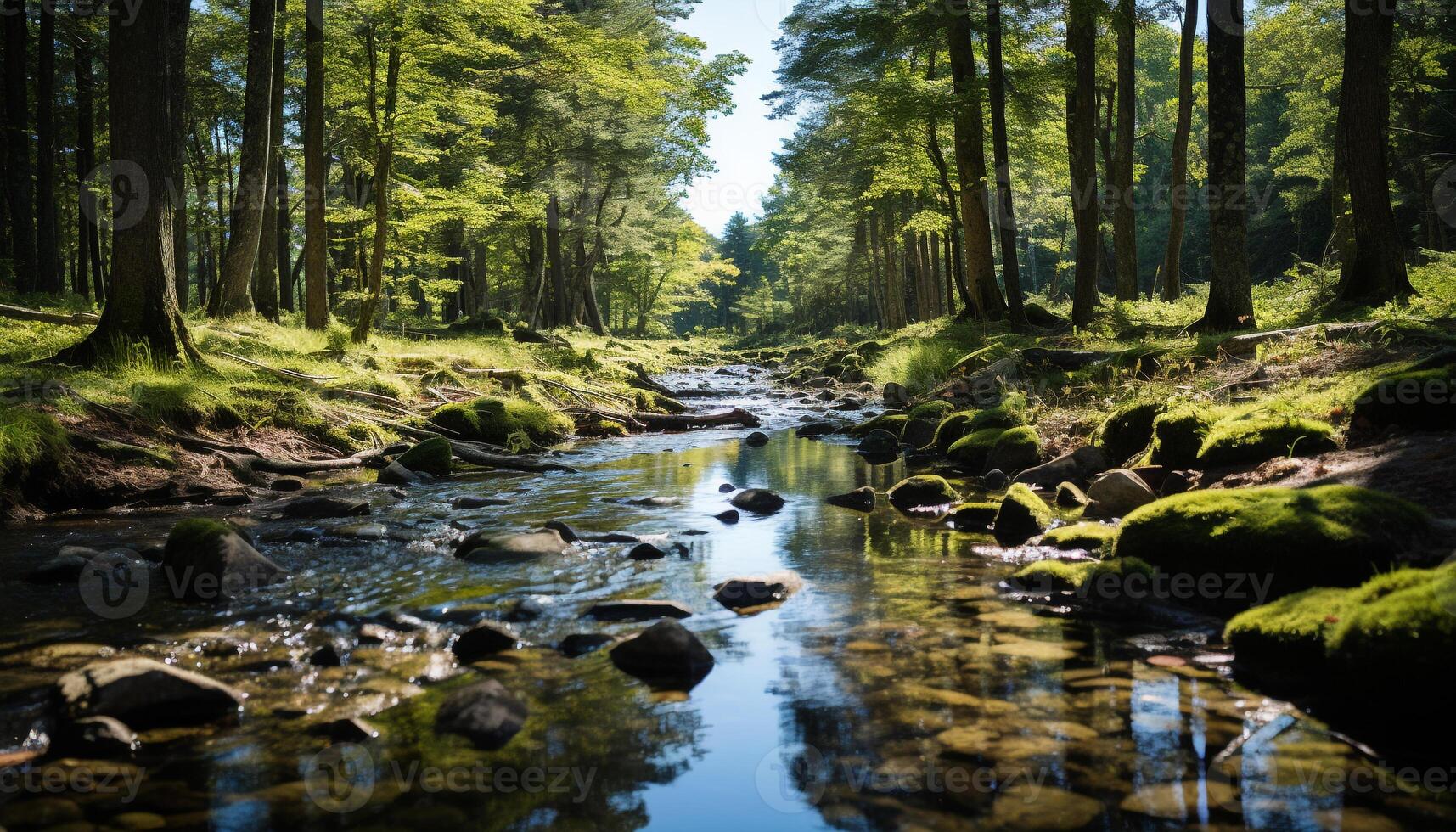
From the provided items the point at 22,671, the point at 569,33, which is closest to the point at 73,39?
the point at 569,33

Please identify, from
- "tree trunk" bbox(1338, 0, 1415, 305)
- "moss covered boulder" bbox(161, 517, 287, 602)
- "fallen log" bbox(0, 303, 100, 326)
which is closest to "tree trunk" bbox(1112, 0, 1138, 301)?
"tree trunk" bbox(1338, 0, 1415, 305)

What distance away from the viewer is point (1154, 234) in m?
57.8

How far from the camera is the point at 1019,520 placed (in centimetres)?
670

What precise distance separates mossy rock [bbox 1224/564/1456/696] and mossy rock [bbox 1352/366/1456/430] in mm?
2759

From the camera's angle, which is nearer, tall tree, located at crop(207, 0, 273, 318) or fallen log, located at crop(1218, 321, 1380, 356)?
fallen log, located at crop(1218, 321, 1380, 356)

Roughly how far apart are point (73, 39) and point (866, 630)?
26156 millimetres

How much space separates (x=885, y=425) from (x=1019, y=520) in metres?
6.86

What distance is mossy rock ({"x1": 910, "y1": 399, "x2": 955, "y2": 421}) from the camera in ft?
43.0

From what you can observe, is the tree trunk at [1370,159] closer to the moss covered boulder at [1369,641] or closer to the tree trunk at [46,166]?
the moss covered boulder at [1369,641]

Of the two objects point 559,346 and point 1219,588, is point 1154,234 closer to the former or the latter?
point 559,346

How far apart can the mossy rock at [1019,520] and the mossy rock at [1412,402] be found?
226 cm

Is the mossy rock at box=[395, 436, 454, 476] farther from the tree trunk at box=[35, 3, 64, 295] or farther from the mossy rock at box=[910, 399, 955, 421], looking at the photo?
the tree trunk at box=[35, 3, 64, 295]

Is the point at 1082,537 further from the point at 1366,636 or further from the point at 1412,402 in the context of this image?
the point at 1366,636

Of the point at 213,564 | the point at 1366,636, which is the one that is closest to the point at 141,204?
the point at 213,564
